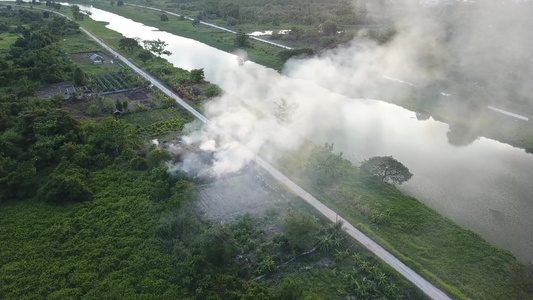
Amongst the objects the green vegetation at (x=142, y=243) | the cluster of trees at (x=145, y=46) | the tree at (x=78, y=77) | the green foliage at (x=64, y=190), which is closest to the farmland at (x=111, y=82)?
the tree at (x=78, y=77)

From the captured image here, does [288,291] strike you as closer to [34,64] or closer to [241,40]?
[34,64]

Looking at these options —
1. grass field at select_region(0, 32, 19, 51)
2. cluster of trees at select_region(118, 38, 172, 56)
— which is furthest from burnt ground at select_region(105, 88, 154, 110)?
grass field at select_region(0, 32, 19, 51)

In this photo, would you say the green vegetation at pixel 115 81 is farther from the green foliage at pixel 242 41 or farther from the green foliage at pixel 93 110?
the green foliage at pixel 242 41

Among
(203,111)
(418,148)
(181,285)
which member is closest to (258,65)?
(203,111)

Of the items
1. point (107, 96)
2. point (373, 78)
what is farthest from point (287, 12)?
point (107, 96)

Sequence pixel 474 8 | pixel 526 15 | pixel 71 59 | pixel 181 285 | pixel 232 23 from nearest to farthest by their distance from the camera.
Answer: pixel 181 285, pixel 71 59, pixel 526 15, pixel 474 8, pixel 232 23

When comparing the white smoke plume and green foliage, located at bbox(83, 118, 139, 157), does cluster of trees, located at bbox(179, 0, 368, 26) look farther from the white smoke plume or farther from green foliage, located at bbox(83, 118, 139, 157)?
green foliage, located at bbox(83, 118, 139, 157)

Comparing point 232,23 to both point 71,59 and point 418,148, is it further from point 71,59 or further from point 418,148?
point 418,148
